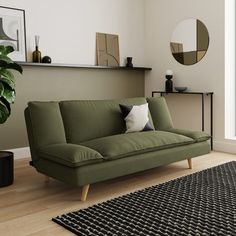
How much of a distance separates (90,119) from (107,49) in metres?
2.00

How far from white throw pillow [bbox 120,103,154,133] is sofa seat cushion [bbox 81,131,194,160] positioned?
0.13 m

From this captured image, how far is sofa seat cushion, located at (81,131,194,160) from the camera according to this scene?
9.14ft

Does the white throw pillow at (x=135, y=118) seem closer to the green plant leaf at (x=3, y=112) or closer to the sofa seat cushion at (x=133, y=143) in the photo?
the sofa seat cushion at (x=133, y=143)

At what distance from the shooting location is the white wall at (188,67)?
452 cm

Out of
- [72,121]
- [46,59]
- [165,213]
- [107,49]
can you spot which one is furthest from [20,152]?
[165,213]

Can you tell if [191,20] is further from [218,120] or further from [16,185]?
[16,185]

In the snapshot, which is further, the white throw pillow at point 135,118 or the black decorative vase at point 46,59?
the black decorative vase at point 46,59

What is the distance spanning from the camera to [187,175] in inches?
131

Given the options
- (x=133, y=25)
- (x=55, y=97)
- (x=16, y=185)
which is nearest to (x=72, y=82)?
(x=55, y=97)

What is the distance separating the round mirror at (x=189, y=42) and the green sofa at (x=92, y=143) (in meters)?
1.60

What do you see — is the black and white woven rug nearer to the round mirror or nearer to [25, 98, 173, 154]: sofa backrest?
[25, 98, 173, 154]: sofa backrest

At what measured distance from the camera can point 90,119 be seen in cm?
327

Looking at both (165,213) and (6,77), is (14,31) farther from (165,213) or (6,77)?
(165,213)

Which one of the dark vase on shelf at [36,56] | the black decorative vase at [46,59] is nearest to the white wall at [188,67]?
the black decorative vase at [46,59]
